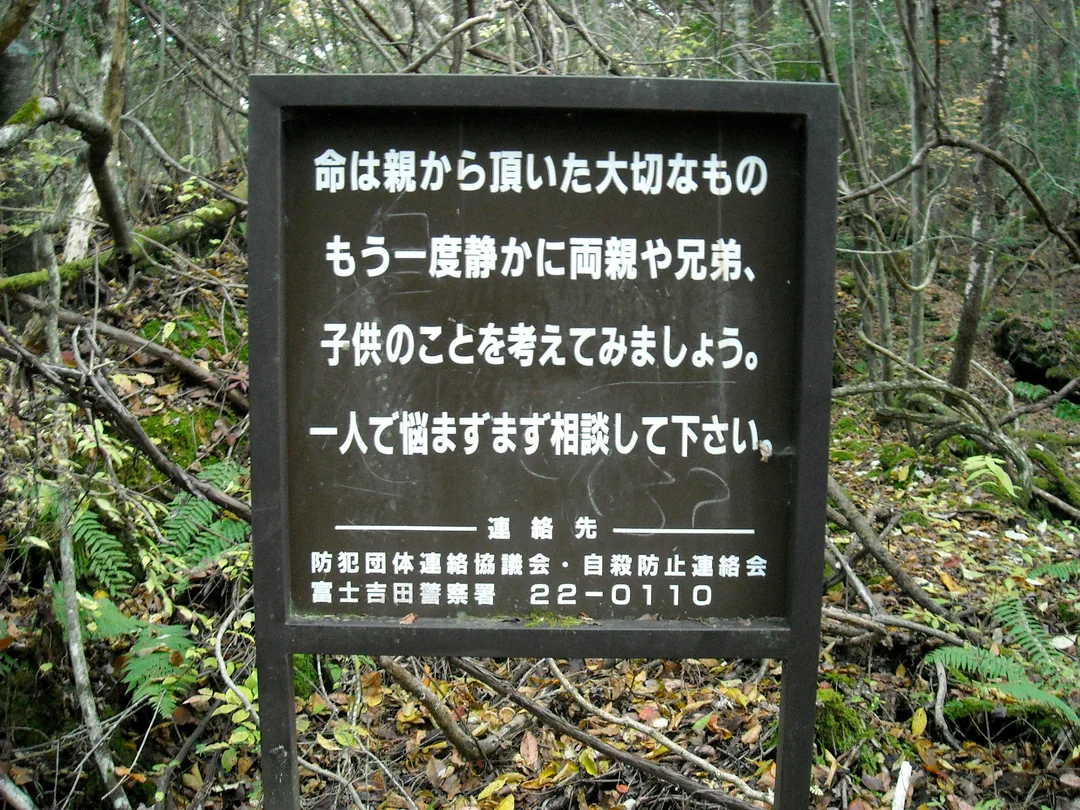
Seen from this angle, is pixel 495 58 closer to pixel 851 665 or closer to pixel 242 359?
pixel 242 359

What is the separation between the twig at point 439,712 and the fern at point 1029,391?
11.4m

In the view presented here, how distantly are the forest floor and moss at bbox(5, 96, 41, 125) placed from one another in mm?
1287

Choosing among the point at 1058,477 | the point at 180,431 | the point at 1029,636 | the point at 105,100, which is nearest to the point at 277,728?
the point at 180,431

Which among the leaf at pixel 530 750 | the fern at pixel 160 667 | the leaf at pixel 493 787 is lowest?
the leaf at pixel 493 787

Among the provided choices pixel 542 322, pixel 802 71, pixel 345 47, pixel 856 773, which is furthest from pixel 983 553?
pixel 345 47

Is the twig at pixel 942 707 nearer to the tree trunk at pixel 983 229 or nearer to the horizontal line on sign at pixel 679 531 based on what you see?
the horizontal line on sign at pixel 679 531

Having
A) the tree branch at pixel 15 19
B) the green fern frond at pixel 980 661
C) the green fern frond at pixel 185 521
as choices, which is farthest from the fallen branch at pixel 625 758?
the tree branch at pixel 15 19

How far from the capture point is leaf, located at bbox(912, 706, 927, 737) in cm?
346

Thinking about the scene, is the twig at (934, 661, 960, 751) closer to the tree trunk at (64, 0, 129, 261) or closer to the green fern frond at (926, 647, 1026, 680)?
the green fern frond at (926, 647, 1026, 680)

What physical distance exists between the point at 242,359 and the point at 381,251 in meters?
3.44

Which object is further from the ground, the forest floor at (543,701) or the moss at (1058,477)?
the moss at (1058,477)

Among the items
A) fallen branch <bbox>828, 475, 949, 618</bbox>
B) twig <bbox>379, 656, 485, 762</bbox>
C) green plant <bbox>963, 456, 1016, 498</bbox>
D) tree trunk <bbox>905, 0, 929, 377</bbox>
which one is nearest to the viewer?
twig <bbox>379, 656, 485, 762</bbox>

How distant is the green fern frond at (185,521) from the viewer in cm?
390

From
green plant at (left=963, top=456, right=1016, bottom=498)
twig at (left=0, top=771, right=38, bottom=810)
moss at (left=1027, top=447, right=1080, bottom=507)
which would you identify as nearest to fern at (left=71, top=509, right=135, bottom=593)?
twig at (left=0, top=771, right=38, bottom=810)
